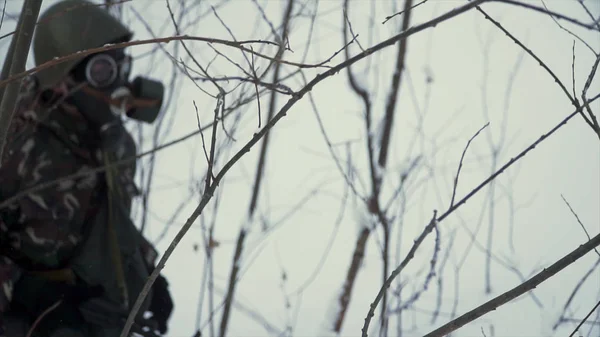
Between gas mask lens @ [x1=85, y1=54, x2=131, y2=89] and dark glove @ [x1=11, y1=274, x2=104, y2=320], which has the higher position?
gas mask lens @ [x1=85, y1=54, x2=131, y2=89]

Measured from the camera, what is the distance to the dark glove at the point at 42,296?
1511 mm

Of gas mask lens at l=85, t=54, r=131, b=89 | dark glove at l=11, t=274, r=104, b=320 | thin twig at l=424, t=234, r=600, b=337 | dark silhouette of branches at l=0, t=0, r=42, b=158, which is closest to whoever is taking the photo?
thin twig at l=424, t=234, r=600, b=337

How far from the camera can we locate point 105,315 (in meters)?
1.54

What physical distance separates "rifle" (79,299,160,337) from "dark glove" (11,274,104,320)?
37 millimetres

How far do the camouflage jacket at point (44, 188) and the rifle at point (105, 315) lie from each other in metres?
0.16

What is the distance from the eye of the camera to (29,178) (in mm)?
1597

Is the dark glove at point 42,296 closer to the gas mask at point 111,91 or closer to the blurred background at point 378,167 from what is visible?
the blurred background at point 378,167

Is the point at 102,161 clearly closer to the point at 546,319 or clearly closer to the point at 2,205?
the point at 2,205

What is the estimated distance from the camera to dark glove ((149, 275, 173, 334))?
1.84m

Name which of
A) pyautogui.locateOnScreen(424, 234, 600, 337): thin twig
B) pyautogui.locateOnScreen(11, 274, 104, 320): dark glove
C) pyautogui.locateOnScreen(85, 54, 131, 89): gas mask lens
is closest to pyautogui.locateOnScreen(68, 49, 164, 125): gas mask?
pyautogui.locateOnScreen(85, 54, 131, 89): gas mask lens

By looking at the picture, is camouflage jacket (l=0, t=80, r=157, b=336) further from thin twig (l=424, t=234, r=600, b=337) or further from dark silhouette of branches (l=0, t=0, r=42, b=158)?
thin twig (l=424, t=234, r=600, b=337)

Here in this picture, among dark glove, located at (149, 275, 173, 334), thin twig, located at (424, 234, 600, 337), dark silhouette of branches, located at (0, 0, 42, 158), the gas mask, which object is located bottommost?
thin twig, located at (424, 234, 600, 337)

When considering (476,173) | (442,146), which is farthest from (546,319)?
(476,173)

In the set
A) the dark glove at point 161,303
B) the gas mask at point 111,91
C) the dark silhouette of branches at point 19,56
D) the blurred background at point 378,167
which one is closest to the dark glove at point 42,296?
the dark glove at point 161,303
